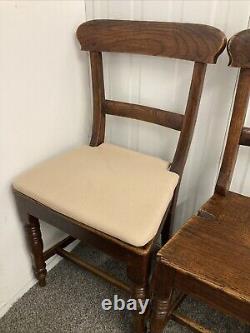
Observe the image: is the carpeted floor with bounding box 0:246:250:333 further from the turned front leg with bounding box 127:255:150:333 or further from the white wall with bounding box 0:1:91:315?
the turned front leg with bounding box 127:255:150:333

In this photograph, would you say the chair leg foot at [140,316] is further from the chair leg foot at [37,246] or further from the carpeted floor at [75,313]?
the chair leg foot at [37,246]

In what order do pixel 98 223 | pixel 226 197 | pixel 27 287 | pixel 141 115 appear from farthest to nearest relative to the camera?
pixel 27 287, pixel 141 115, pixel 226 197, pixel 98 223

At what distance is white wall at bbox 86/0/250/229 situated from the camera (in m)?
0.82

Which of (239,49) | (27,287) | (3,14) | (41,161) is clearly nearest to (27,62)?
(3,14)

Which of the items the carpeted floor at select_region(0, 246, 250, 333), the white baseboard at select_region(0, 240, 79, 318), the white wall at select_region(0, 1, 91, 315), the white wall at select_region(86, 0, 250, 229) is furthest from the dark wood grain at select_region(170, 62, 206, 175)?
the white baseboard at select_region(0, 240, 79, 318)

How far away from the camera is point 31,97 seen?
89 centimetres

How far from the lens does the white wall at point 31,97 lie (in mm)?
815

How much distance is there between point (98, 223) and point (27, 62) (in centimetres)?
50

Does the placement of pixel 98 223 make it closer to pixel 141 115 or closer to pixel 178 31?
pixel 141 115

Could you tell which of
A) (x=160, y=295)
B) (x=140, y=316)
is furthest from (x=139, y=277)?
(x=140, y=316)

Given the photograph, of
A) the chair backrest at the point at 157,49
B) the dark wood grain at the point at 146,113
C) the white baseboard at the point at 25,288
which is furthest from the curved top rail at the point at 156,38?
the white baseboard at the point at 25,288

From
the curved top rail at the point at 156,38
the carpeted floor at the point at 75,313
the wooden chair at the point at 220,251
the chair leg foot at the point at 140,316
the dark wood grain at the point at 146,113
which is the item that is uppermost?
the curved top rail at the point at 156,38

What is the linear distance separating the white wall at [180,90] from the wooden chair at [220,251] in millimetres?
129

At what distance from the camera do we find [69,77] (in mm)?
1002
